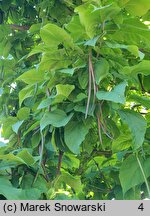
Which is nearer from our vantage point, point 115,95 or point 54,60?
point 115,95

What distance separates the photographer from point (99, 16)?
86 centimetres

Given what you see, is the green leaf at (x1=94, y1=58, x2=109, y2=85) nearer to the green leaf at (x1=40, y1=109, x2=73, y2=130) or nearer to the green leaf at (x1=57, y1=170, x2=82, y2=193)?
the green leaf at (x1=40, y1=109, x2=73, y2=130)

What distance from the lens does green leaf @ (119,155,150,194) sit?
95 cm

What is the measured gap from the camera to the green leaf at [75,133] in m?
0.89

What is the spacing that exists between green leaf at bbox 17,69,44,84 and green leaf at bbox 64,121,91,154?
14 centimetres

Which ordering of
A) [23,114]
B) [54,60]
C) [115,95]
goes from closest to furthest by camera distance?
[115,95] < [54,60] < [23,114]

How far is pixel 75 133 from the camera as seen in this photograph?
913mm

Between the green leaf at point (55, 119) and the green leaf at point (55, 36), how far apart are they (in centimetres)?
16

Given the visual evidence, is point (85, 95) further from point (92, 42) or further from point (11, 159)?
point (11, 159)

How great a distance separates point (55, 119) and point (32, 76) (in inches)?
5.5

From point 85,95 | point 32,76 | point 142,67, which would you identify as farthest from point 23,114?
point 142,67

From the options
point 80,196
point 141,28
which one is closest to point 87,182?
point 80,196

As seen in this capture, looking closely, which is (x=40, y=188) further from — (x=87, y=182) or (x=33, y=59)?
(x=33, y=59)

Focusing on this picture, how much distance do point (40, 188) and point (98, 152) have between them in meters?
0.39
